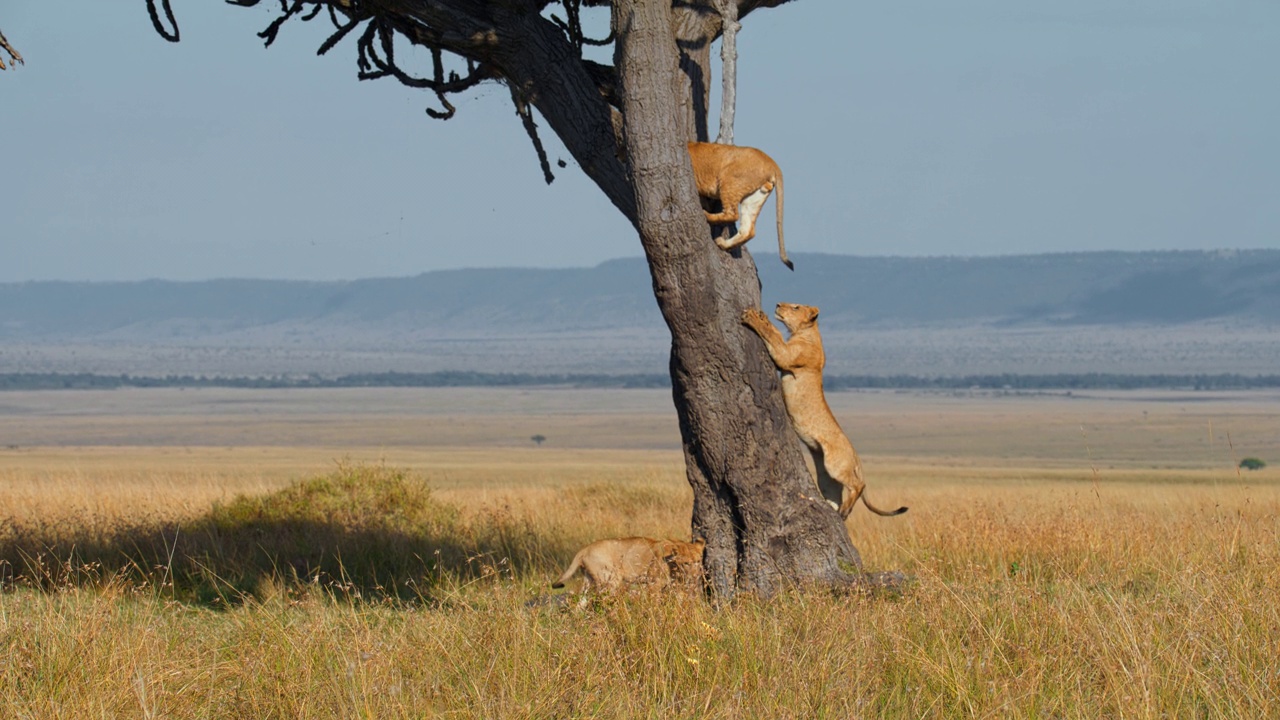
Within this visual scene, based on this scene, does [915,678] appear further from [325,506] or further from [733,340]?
[325,506]

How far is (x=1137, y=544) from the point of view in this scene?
34.8ft

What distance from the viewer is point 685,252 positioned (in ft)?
26.1

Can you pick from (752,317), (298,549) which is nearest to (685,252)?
(752,317)

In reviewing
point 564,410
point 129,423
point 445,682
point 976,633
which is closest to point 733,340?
point 976,633

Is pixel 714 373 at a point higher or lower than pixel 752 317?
lower

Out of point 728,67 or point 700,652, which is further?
point 728,67

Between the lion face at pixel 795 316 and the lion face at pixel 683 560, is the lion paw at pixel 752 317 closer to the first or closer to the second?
the lion face at pixel 795 316

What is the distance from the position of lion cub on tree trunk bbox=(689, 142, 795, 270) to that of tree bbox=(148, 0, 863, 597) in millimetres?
144

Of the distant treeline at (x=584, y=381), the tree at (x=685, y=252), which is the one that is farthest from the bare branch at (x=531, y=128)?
the distant treeline at (x=584, y=381)

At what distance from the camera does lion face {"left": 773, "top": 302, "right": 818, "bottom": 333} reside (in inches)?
357

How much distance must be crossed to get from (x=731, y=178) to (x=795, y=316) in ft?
3.72

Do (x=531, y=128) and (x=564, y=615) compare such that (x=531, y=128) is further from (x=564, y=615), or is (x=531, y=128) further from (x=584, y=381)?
(x=584, y=381)

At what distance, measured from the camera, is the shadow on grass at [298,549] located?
10.1 m

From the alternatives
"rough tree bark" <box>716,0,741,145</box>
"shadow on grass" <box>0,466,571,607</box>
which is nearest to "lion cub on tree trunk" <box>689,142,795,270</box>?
"rough tree bark" <box>716,0,741,145</box>
